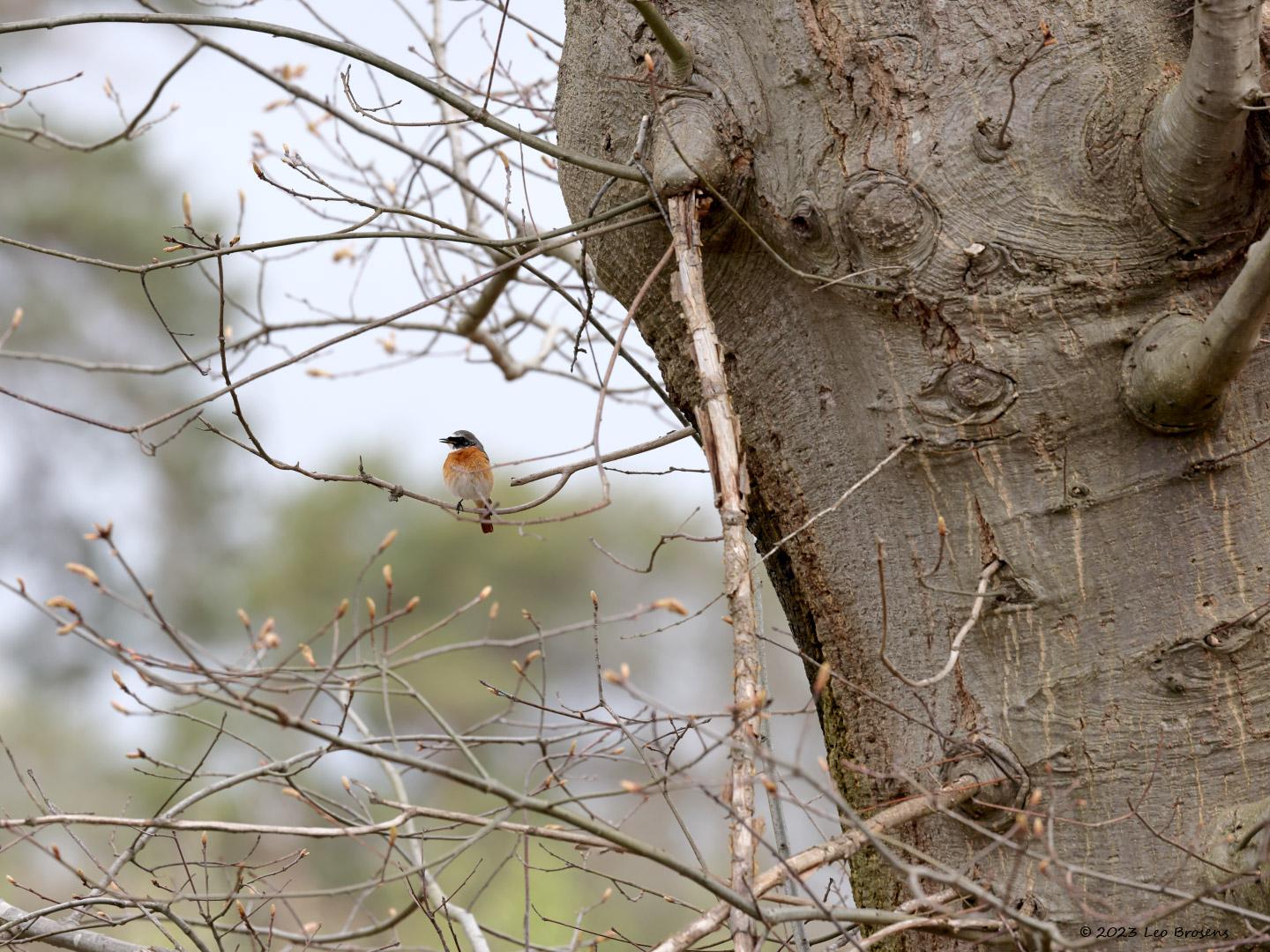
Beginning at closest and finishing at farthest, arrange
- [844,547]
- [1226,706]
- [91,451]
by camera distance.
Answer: [1226,706]
[844,547]
[91,451]

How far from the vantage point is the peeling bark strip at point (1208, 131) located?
1.59m

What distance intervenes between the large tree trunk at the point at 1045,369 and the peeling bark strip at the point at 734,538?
0.53 ft

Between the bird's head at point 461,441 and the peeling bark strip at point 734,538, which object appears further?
the bird's head at point 461,441

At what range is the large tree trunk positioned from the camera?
1.73 m

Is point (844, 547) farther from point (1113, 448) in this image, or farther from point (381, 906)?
point (381, 906)

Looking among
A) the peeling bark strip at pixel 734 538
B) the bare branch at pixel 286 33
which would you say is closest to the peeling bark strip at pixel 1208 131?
the peeling bark strip at pixel 734 538

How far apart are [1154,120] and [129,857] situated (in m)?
2.08

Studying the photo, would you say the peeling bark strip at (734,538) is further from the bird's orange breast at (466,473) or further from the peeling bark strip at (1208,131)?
the bird's orange breast at (466,473)

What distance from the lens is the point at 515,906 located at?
10570 mm

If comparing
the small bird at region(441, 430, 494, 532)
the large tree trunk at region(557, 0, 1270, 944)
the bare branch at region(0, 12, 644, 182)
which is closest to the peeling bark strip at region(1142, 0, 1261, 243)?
the large tree trunk at region(557, 0, 1270, 944)

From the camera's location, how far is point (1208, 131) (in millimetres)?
1641

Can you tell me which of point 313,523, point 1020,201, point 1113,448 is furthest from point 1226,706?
point 313,523

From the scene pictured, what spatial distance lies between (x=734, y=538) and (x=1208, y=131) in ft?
3.06

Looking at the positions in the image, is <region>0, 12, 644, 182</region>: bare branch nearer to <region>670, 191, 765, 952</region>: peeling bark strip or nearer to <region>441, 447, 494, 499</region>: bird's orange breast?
<region>670, 191, 765, 952</region>: peeling bark strip
